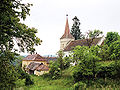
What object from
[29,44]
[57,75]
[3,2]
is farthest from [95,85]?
[3,2]

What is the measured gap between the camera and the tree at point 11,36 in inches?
258

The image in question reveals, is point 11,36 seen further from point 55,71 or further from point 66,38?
point 66,38

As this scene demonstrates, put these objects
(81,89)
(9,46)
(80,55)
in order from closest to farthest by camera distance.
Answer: (9,46) < (81,89) < (80,55)

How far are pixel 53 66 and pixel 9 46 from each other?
21.1 metres

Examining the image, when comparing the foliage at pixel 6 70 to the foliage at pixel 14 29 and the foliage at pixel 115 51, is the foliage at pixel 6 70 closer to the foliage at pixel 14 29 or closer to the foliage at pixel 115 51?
the foliage at pixel 14 29

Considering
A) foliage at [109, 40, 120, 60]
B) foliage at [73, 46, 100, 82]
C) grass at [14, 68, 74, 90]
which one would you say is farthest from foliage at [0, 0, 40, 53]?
foliage at [109, 40, 120, 60]

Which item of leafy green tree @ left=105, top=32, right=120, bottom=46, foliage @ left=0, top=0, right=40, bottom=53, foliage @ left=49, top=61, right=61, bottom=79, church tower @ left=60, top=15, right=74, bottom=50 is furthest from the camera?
church tower @ left=60, top=15, right=74, bottom=50

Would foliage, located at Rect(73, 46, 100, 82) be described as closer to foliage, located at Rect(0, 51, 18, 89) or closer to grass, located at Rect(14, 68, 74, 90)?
grass, located at Rect(14, 68, 74, 90)

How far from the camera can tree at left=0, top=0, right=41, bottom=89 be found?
6.54 m

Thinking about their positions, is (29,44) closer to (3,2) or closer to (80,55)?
(3,2)

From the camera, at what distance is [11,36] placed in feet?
22.5

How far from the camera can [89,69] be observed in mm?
18594

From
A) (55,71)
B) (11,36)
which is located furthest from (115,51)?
(11,36)

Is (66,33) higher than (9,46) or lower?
higher
